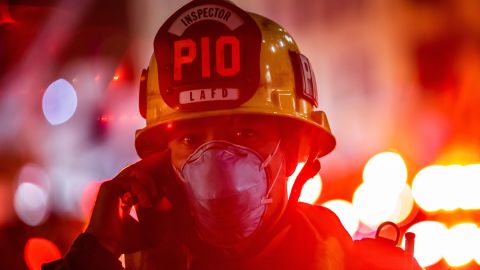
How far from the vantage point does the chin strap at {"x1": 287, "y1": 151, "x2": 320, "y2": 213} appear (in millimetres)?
3195

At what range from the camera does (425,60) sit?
1092 cm

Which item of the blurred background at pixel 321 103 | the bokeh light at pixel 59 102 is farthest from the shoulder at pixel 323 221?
the bokeh light at pixel 59 102

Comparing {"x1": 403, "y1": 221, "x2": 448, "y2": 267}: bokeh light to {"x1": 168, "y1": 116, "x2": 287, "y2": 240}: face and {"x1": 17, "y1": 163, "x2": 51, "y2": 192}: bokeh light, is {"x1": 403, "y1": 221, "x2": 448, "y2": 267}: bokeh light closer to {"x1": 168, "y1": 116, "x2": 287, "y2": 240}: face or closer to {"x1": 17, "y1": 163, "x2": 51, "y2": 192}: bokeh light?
{"x1": 17, "y1": 163, "x2": 51, "y2": 192}: bokeh light

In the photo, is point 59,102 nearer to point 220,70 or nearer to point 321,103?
point 321,103

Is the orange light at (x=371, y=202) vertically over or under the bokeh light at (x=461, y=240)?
under

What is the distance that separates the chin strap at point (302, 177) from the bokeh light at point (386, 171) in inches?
446

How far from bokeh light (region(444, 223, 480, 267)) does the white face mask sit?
604 cm

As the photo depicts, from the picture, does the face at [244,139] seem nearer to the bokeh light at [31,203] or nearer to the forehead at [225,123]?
the forehead at [225,123]

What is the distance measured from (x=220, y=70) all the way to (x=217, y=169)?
440 mm

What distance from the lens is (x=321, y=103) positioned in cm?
886

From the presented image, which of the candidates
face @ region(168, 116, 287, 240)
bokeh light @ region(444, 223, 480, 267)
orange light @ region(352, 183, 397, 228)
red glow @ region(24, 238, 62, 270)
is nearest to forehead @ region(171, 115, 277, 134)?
face @ region(168, 116, 287, 240)

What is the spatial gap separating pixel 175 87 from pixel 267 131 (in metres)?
0.46

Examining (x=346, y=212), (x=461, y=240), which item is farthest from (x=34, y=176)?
(x=346, y=212)

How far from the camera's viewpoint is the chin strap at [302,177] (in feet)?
10.5
